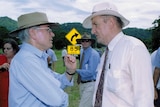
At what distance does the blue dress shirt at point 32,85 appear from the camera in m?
3.12

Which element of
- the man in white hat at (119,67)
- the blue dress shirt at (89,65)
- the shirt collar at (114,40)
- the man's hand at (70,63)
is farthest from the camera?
the blue dress shirt at (89,65)

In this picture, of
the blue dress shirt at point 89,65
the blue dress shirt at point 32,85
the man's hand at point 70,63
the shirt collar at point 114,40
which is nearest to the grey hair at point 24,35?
the blue dress shirt at point 32,85

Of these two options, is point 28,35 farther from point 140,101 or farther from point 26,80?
point 140,101

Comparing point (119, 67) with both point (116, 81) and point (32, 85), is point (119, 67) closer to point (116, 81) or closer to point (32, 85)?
point (116, 81)

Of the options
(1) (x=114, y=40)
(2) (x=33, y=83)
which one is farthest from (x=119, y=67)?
(2) (x=33, y=83)

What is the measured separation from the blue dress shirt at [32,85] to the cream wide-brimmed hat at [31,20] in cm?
40

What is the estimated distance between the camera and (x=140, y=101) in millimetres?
3207

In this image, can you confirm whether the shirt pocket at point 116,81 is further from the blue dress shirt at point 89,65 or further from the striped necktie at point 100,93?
the blue dress shirt at point 89,65

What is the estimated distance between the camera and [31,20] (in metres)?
3.62

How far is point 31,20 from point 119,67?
3.27 ft

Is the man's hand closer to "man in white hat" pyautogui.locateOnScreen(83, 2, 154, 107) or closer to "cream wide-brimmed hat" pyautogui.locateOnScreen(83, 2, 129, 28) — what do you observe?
"man in white hat" pyautogui.locateOnScreen(83, 2, 154, 107)

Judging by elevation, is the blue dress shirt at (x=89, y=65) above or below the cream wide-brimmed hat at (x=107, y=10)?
below

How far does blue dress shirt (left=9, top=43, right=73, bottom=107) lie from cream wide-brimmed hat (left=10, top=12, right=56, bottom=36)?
1.30 ft

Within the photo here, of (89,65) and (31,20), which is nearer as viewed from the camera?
(31,20)
